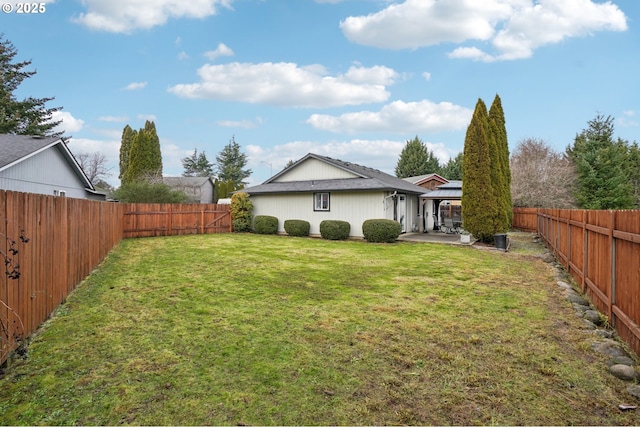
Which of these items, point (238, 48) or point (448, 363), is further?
point (238, 48)

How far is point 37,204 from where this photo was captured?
4.36 metres

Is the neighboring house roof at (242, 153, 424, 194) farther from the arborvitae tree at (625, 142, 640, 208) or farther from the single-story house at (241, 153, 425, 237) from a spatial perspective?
the arborvitae tree at (625, 142, 640, 208)

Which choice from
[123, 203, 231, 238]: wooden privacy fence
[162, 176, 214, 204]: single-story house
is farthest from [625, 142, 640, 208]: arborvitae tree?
[162, 176, 214, 204]: single-story house

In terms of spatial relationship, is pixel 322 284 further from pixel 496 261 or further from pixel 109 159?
pixel 109 159

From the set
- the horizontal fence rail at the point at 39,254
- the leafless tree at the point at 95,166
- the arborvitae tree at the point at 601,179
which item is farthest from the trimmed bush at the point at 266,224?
the leafless tree at the point at 95,166

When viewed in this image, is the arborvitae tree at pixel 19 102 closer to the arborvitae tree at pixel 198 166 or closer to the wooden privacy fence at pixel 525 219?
the arborvitae tree at pixel 198 166

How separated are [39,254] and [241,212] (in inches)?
607

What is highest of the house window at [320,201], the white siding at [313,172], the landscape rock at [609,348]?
the white siding at [313,172]

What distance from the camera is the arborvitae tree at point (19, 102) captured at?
88.0 feet

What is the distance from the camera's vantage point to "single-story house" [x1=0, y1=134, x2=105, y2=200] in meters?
11.7

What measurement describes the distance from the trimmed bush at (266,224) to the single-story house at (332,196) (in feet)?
1.33

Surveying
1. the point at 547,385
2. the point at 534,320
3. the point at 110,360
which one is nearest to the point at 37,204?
the point at 110,360

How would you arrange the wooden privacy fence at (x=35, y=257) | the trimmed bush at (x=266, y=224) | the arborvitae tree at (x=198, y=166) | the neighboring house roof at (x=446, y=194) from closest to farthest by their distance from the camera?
the wooden privacy fence at (x=35, y=257) → the neighboring house roof at (x=446, y=194) → the trimmed bush at (x=266, y=224) → the arborvitae tree at (x=198, y=166)

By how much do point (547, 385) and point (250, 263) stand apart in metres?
7.45
